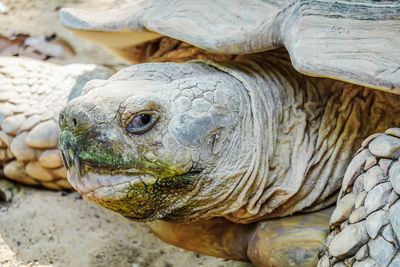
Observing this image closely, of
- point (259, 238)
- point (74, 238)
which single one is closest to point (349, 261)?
point (259, 238)

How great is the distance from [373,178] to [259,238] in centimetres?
58

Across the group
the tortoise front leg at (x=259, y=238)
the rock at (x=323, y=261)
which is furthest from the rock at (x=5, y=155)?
the rock at (x=323, y=261)

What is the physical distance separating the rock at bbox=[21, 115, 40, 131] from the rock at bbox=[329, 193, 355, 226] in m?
1.67

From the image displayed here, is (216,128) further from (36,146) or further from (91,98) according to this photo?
(36,146)

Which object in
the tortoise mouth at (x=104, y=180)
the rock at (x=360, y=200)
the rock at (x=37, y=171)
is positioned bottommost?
the rock at (x=37, y=171)

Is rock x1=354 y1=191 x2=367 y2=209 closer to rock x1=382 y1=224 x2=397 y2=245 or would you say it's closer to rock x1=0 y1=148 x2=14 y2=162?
rock x1=382 y1=224 x2=397 y2=245

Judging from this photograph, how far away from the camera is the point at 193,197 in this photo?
2117mm

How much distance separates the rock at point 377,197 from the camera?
71.3 inches

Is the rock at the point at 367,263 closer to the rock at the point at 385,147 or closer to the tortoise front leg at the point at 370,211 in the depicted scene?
the tortoise front leg at the point at 370,211

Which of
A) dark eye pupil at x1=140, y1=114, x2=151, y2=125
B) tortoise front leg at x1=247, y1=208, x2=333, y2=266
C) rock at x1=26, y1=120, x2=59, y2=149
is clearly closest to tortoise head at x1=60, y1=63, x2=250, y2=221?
dark eye pupil at x1=140, y1=114, x2=151, y2=125

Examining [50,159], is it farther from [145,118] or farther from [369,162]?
[369,162]

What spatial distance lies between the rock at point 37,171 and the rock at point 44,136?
0.11m

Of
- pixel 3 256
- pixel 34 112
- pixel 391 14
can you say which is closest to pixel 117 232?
pixel 3 256

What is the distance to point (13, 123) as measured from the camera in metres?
3.07
